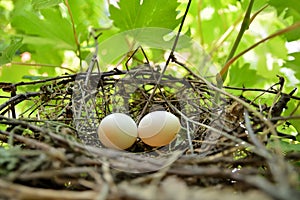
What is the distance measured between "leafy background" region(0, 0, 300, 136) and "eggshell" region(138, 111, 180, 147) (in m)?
0.22

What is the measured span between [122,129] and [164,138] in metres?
0.08

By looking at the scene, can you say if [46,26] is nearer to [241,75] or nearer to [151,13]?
[151,13]

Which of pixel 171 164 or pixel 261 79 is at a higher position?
pixel 261 79

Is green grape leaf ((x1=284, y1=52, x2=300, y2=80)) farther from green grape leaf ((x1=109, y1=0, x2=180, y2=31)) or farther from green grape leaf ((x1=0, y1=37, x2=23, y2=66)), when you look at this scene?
green grape leaf ((x1=0, y1=37, x2=23, y2=66))

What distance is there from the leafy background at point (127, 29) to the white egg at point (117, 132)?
→ 0.20 m

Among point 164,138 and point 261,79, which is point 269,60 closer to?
point 261,79

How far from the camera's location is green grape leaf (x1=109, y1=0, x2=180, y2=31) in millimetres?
895

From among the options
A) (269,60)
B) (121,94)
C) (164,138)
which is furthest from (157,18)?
(269,60)

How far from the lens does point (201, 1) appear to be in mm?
1282

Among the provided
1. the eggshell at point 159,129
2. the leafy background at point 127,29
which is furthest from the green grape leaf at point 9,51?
the eggshell at point 159,129

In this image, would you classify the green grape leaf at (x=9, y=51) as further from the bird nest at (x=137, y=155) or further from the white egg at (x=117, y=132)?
the white egg at (x=117, y=132)

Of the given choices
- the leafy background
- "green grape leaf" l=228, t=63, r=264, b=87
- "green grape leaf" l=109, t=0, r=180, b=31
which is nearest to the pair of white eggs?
the leafy background

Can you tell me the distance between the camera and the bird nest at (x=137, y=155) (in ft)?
1.07

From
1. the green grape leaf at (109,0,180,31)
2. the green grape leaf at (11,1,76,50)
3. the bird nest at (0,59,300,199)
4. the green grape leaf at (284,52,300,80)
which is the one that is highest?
the green grape leaf at (11,1,76,50)
